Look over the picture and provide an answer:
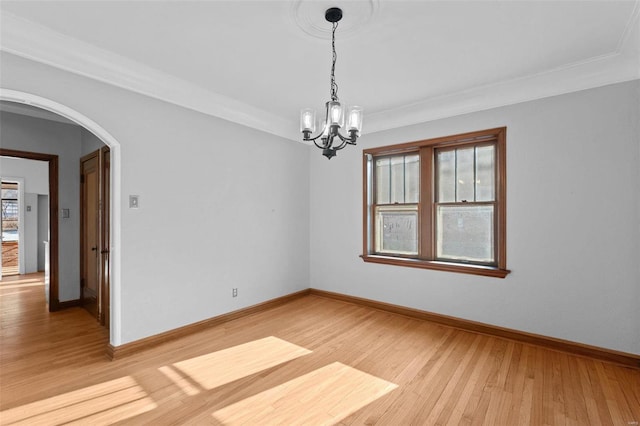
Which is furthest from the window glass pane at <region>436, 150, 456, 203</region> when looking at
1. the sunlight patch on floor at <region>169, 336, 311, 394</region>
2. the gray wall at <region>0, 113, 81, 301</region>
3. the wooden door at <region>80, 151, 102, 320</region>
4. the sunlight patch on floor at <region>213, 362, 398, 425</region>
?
the gray wall at <region>0, 113, 81, 301</region>

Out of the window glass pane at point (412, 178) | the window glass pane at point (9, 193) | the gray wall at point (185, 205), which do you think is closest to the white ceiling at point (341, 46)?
the gray wall at point (185, 205)

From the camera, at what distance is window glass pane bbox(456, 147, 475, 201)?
3775 millimetres

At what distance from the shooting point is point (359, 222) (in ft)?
15.2

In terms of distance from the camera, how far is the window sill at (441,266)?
3.44m

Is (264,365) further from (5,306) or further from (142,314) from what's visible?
(5,306)

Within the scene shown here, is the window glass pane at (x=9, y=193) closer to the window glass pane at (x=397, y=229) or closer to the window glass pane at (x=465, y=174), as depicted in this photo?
the window glass pane at (x=397, y=229)

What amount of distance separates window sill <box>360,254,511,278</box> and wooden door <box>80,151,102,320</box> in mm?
3873

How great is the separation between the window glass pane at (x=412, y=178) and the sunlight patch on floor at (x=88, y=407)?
371 centimetres

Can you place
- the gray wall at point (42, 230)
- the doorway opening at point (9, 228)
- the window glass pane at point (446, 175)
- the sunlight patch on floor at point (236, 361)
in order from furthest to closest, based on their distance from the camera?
the doorway opening at point (9, 228) → the gray wall at point (42, 230) → the window glass pane at point (446, 175) → the sunlight patch on floor at point (236, 361)

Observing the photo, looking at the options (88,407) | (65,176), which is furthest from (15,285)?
(88,407)

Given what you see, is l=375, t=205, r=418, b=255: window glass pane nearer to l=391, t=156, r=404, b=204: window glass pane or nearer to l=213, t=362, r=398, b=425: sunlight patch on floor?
l=391, t=156, r=404, b=204: window glass pane

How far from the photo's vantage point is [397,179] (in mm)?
4422

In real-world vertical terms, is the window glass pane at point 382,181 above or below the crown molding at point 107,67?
below

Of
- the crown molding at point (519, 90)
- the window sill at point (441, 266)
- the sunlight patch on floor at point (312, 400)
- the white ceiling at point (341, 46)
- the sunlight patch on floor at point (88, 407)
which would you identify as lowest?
the sunlight patch on floor at point (312, 400)
